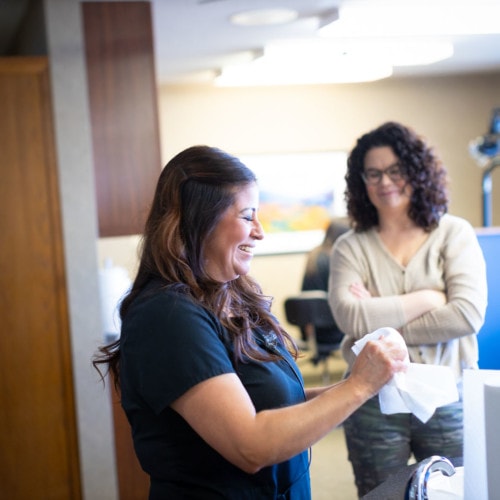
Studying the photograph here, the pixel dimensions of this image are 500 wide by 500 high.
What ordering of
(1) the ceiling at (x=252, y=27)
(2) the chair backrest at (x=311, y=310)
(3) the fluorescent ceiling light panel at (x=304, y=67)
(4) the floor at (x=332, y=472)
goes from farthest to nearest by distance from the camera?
(2) the chair backrest at (x=311, y=310) → (3) the fluorescent ceiling light panel at (x=304, y=67) → (4) the floor at (x=332, y=472) → (1) the ceiling at (x=252, y=27)

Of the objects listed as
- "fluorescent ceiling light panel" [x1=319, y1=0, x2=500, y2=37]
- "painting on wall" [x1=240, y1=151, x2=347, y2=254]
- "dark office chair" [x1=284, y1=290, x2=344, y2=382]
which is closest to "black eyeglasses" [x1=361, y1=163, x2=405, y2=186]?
"fluorescent ceiling light panel" [x1=319, y1=0, x2=500, y2=37]

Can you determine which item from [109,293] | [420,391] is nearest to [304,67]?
[109,293]

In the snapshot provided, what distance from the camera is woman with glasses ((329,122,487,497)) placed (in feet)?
7.62

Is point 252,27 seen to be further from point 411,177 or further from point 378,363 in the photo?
point 378,363

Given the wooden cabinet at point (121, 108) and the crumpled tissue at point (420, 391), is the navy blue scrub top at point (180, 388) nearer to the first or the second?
the crumpled tissue at point (420, 391)

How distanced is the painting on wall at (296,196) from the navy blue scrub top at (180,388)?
17.0 feet

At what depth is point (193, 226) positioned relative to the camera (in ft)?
4.94

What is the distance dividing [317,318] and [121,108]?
2352mm

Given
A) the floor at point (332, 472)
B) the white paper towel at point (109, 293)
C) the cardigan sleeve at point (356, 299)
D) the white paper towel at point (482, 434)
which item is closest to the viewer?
the white paper towel at point (482, 434)

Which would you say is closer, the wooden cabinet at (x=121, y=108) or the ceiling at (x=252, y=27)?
Result: the wooden cabinet at (x=121, y=108)

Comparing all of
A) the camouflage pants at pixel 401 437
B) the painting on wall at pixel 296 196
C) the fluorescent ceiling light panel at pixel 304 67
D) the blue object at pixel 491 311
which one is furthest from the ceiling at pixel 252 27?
the camouflage pants at pixel 401 437

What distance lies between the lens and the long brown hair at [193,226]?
1482 millimetres

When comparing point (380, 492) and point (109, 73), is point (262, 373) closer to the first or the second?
point (380, 492)

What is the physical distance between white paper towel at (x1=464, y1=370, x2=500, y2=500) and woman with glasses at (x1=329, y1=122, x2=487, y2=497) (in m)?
0.95
